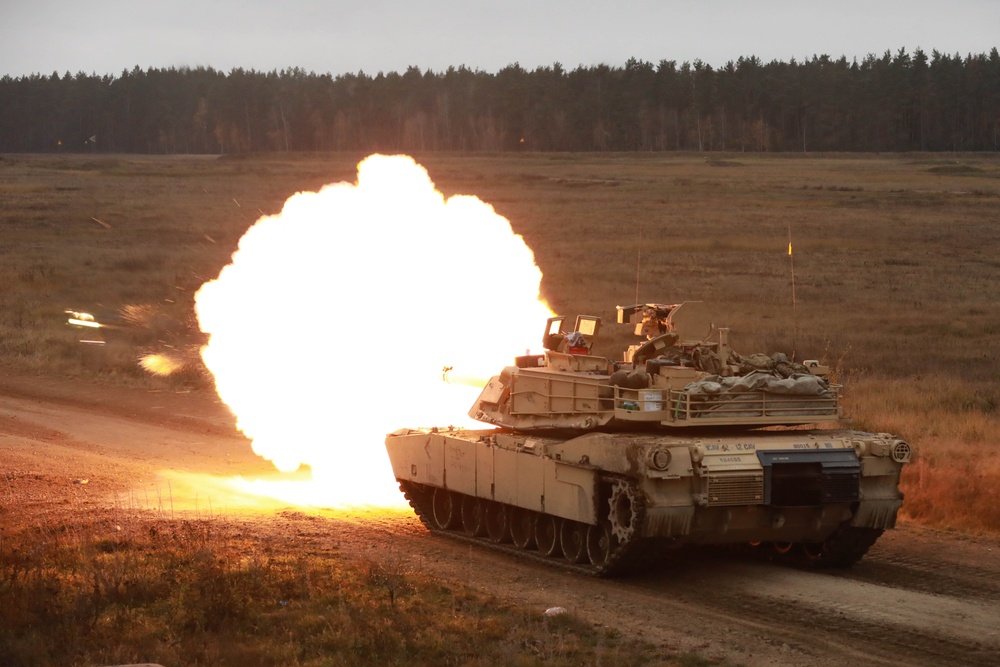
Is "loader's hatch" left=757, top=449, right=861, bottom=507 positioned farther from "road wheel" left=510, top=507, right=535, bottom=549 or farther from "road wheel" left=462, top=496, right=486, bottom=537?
"road wheel" left=462, top=496, right=486, bottom=537

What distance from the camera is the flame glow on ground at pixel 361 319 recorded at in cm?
2225

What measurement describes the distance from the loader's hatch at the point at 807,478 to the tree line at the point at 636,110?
96.8 m

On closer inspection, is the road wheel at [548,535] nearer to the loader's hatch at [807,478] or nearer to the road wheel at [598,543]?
the road wheel at [598,543]

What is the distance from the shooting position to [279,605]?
14109mm

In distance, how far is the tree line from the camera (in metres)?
110

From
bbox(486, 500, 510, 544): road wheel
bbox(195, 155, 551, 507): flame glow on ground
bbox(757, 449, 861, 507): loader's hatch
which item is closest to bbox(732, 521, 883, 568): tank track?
bbox(757, 449, 861, 507): loader's hatch

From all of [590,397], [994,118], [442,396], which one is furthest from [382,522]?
[994,118]

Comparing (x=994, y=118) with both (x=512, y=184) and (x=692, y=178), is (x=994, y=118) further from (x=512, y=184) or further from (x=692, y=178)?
(x=512, y=184)

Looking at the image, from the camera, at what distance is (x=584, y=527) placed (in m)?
17.0

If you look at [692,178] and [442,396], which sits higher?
[692,178]

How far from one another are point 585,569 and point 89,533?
22.0ft

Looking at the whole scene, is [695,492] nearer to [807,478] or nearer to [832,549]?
[807,478]

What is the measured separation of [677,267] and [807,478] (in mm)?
33704

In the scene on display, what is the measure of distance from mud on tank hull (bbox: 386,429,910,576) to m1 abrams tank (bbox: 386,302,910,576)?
18 mm
